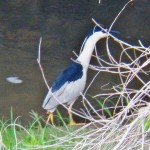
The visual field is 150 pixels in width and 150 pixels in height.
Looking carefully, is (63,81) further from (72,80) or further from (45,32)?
(45,32)

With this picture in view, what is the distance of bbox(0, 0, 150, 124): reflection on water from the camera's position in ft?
19.7

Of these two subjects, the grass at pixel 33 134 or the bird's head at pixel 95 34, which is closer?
the grass at pixel 33 134

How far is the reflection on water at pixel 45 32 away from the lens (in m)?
6.02

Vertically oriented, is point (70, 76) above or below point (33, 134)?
above

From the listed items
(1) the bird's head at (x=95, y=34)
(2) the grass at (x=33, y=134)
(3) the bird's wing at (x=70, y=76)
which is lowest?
(2) the grass at (x=33, y=134)

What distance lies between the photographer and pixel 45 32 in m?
6.07

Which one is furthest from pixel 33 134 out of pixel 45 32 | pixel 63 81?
pixel 45 32

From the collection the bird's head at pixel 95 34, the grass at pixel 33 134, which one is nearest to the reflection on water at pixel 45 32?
the bird's head at pixel 95 34

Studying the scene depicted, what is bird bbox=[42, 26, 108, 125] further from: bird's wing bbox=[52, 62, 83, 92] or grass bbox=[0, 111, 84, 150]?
grass bbox=[0, 111, 84, 150]

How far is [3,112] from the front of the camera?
6223 mm

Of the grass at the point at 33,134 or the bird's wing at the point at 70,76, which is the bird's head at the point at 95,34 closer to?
the bird's wing at the point at 70,76

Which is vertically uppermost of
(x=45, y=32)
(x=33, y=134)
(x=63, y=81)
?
(x=45, y=32)

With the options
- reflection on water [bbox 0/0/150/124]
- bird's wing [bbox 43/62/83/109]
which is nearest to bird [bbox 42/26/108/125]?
bird's wing [bbox 43/62/83/109]

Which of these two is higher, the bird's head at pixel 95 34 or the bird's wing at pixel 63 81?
the bird's head at pixel 95 34
